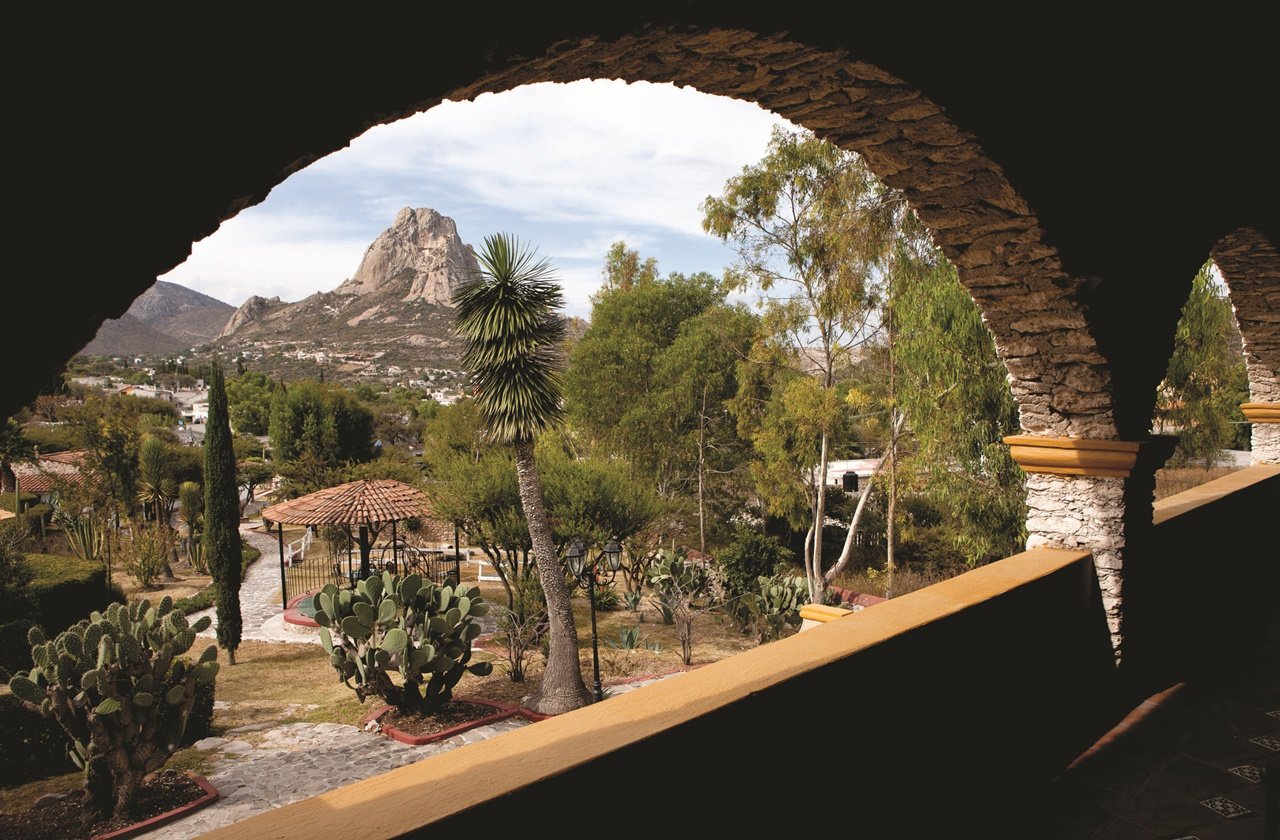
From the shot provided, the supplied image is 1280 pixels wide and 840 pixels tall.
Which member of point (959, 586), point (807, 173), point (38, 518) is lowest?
point (38, 518)

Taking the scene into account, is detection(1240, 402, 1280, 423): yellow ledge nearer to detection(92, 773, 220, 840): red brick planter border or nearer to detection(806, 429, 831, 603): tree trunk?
detection(806, 429, 831, 603): tree trunk

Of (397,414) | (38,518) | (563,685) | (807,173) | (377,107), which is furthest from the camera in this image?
(397,414)

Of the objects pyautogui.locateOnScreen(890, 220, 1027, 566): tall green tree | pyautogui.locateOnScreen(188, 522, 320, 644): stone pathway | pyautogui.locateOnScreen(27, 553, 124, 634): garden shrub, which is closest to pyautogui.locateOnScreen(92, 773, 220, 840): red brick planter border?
pyautogui.locateOnScreen(188, 522, 320, 644): stone pathway

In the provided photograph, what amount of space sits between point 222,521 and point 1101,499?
1286 centimetres

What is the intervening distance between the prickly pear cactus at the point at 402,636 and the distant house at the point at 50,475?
12.3m

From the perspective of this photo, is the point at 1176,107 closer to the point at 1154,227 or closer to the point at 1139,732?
the point at 1154,227

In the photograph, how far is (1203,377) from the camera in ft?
42.7

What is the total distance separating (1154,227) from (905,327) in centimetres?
829

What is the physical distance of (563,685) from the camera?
9805 millimetres

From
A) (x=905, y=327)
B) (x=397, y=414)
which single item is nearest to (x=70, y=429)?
(x=397, y=414)

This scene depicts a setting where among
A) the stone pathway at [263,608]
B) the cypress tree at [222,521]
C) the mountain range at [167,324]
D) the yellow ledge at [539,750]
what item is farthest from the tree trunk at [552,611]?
the mountain range at [167,324]

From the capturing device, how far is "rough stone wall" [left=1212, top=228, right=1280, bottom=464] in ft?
16.1

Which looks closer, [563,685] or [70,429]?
[563,685]

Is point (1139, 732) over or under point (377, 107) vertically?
under
